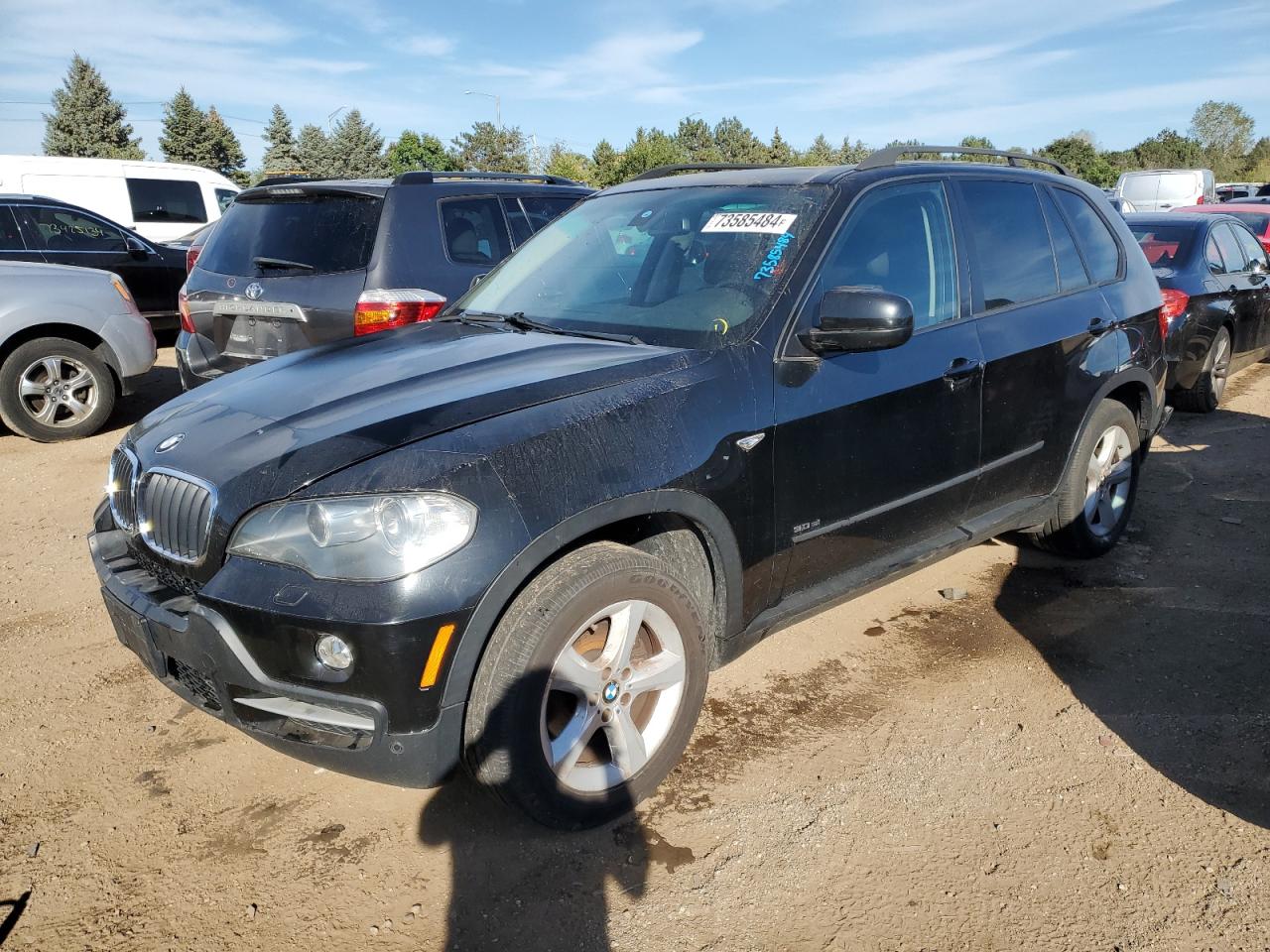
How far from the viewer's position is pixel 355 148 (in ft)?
203

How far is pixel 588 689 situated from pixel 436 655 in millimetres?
503

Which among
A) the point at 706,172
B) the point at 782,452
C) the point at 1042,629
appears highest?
the point at 706,172

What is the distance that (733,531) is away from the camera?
288 centimetres

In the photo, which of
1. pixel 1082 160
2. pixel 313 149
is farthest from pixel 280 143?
pixel 1082 160

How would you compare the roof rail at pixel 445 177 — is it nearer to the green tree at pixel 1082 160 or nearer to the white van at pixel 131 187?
the white van at pixel 131 187

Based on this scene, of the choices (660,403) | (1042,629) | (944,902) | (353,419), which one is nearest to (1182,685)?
(1042,629)

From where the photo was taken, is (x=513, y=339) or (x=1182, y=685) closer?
(x=513, y=339)

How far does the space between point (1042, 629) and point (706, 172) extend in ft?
7.88

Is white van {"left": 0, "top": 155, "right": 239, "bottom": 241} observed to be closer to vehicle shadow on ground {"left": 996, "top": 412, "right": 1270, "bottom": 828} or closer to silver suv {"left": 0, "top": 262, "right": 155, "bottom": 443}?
silver suv {"left": 0, "top": 262, "right": 155, "bottom": 443}

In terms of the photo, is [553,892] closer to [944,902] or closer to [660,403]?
[944,902]

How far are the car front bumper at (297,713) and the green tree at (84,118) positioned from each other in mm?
60091

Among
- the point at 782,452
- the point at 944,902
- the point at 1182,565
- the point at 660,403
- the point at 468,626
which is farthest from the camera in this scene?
the point at 1182,565

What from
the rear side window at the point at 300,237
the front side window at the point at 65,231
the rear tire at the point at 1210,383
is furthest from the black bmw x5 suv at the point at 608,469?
the front side window at the point at 65,231

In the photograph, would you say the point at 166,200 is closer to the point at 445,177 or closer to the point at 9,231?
the point at 9,231
